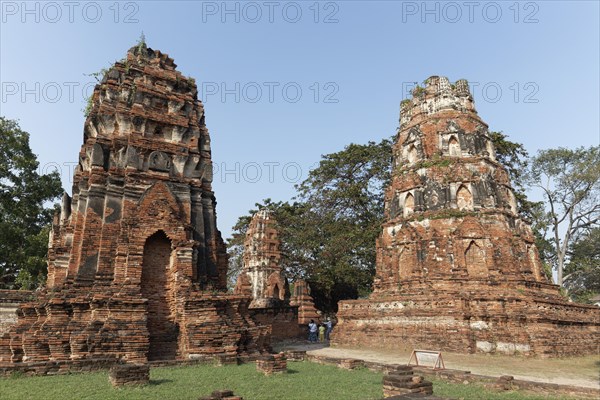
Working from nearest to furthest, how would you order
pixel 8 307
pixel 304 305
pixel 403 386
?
pixel 403 386
pixel 8 307
pixel 304 305

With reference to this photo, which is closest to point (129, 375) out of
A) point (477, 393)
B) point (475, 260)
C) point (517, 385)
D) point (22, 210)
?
point (477, 393)

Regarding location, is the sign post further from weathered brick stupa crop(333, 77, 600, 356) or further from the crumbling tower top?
the crumbling tower top

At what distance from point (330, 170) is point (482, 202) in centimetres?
1253

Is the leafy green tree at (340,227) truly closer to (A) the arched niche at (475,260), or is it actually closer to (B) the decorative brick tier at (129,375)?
(A) the arched niche at (475,260)

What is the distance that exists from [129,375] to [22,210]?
75.6 ft

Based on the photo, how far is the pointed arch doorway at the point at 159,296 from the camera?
11344mm

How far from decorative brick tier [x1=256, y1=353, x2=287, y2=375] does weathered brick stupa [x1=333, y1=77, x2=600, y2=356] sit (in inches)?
347

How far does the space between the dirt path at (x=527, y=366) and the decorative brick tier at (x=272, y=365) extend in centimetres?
508

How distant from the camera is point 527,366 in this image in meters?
13.1

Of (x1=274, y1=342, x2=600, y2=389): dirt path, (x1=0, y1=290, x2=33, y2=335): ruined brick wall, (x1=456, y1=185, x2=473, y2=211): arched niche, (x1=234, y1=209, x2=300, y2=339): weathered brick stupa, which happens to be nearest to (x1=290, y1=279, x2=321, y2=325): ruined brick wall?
(x1=234, y1=209, x2=300, y2=339): weathered brick stupa

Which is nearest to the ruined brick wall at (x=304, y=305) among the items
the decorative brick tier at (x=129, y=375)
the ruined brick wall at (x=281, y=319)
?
the ruined brick wall at (x=281, y=319)

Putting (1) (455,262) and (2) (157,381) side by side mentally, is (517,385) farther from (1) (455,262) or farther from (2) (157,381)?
(1) (455,262)

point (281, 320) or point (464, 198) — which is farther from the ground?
point (464, 198)

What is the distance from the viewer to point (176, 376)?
353 inches
